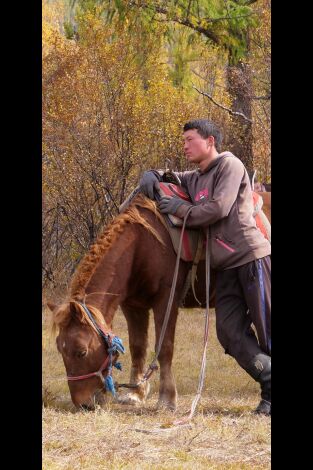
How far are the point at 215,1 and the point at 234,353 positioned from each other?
841cm

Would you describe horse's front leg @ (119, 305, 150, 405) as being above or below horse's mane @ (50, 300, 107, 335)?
below

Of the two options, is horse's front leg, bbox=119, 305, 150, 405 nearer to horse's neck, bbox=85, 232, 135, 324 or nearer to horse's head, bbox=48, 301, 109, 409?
horse's neck, bbox=85, 232, 135, 324

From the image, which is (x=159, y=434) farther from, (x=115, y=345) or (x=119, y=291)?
(x=119, y=291)

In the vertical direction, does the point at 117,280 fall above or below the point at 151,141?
below

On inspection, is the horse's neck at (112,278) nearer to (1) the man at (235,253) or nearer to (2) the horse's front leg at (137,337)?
(1) the man at (235,253)

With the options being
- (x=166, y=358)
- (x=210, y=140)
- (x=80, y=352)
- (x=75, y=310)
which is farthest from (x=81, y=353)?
(x=210, y=140)

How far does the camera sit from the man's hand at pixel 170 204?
6.42 m

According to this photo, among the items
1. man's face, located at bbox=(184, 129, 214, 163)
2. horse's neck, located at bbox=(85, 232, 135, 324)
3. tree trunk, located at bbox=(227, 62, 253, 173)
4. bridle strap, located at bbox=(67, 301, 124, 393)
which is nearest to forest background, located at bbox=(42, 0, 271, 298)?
tree trunk, located at bbox=(227, 62, 253, 173)

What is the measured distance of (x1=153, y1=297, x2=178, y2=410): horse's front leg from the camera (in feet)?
21.3

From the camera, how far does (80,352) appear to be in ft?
19.7

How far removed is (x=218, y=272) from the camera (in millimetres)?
6531

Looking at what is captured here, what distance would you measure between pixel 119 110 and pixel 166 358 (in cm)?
814
